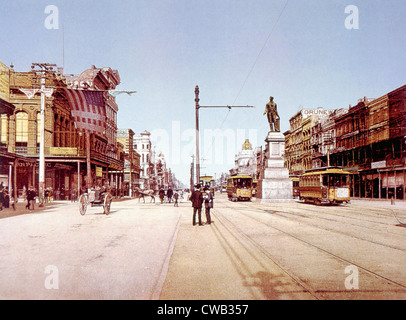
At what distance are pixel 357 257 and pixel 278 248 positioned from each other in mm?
1922

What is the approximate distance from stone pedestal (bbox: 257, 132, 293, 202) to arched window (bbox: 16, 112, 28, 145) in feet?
85.4

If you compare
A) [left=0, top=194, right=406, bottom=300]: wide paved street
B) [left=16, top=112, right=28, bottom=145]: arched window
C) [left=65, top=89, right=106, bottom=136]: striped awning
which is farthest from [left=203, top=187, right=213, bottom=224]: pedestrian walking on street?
[left=16, top=112, right=28, bottom=145]: arched window

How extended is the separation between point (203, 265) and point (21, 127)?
38.5 m

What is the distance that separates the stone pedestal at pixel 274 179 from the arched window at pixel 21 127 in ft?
85.4

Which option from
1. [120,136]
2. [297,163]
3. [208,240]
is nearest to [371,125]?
[297,163]

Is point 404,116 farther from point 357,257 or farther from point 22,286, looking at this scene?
point 22,286

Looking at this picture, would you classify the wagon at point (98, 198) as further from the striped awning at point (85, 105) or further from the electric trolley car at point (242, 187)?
the electric trolley car at point (242, 187)

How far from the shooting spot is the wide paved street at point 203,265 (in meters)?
5.34

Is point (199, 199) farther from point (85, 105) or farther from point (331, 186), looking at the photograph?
point (331, 186)

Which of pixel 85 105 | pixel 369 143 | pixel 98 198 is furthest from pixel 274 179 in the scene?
pixel 369 143

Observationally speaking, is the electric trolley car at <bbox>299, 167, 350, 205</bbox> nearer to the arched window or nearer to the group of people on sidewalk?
the group of people on sidewalk

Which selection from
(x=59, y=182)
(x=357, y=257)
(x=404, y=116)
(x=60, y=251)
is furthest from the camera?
(x=59, y=182)
